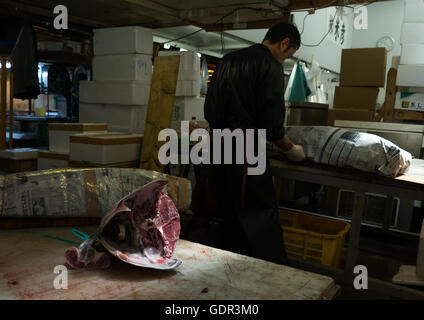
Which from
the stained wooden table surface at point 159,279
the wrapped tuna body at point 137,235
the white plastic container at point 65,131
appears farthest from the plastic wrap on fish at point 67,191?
the white plastic container at point 65,131

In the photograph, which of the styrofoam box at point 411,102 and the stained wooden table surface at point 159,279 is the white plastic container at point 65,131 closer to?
the stained wooden table surface at point 159,279

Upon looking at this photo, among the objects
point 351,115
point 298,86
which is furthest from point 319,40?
point 351,115

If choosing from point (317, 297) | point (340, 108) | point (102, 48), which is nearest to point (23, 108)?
point (102, 48)

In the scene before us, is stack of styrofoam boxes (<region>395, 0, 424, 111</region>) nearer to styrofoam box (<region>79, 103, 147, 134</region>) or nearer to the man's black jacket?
the man's black jacket

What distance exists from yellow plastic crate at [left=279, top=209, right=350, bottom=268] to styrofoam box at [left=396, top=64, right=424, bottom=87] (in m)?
1.48

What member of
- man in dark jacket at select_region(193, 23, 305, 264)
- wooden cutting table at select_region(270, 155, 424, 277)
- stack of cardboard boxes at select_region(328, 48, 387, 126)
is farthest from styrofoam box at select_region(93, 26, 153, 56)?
stack of cardboard boxes at select_region(328, 48, 387, 126)

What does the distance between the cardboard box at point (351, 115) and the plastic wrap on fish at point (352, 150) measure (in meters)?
1.67

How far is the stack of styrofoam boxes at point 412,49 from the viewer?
9.52 ft

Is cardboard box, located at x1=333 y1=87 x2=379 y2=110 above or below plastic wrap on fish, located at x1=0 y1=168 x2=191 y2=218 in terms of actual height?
above

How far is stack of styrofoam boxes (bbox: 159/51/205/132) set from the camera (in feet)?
10.6

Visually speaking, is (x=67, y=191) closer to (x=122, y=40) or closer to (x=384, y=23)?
(x=122, y=40)

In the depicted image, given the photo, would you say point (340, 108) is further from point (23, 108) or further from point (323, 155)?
point (23, 108)

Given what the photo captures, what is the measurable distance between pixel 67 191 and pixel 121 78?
208cm
